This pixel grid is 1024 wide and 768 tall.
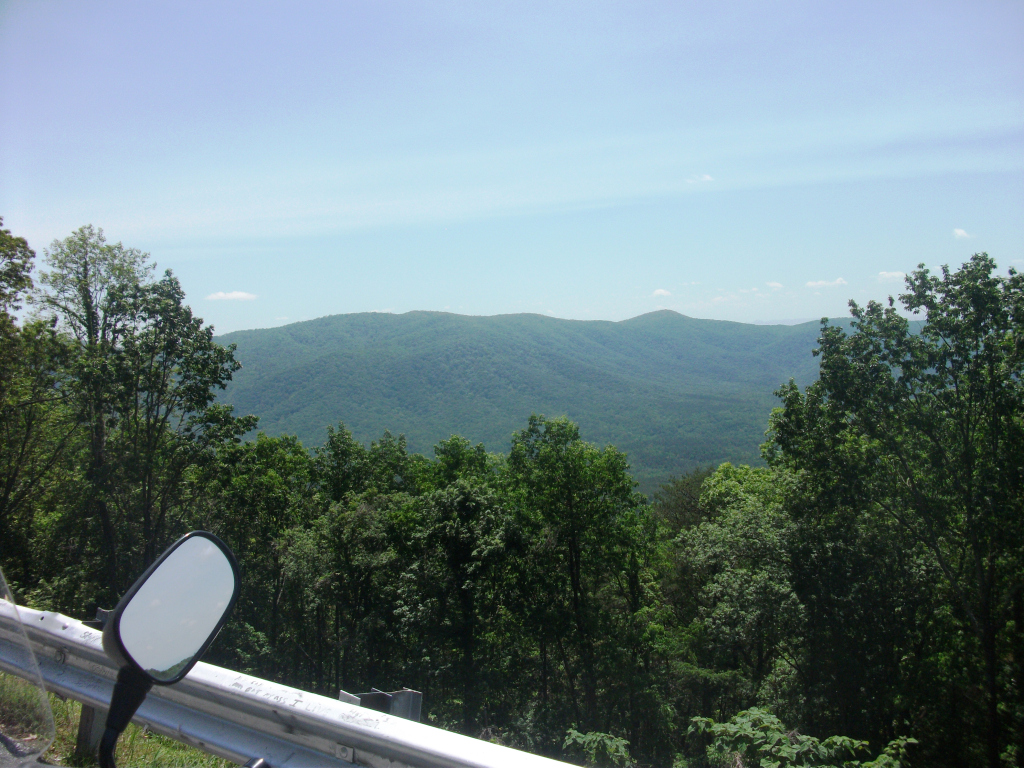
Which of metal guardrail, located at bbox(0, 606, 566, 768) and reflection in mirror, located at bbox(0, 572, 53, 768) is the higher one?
reflection in mirror, located at bbox(0, 572, 53, 768)

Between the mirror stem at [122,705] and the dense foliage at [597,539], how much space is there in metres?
14.2

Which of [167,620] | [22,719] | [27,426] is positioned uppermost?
[167,620]

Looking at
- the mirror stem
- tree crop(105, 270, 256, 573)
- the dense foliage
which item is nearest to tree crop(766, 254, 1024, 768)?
the dense foliage

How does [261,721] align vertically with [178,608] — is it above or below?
below

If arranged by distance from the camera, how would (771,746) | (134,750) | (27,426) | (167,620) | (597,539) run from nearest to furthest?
(167,620) → (134,750) → (771,746) → (27,426) → (597,539)

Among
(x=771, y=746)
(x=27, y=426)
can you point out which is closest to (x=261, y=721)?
(x=771, y=746)

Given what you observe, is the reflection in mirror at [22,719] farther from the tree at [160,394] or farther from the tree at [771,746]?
the tree at [160,394]

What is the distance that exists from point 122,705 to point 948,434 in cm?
1949

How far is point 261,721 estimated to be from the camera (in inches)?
102

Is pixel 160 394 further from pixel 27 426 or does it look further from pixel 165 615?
pixel 165 615

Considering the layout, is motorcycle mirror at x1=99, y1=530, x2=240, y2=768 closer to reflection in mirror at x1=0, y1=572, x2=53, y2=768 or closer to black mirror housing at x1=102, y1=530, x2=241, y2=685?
black mirror housing at x1=102, y1=530, x2=241, y2=685

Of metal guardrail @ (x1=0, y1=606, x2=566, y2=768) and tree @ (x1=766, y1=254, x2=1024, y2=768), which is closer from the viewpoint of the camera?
metal guardrail @ (x1=0, y1=606, x2=566, y2=768)

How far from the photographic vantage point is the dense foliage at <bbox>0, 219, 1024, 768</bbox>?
16125 mm

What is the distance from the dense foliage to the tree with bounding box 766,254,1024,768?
0.21 ft
